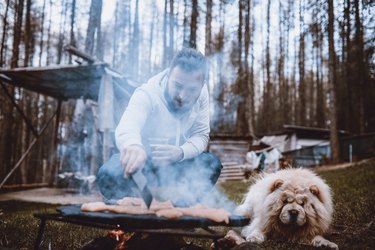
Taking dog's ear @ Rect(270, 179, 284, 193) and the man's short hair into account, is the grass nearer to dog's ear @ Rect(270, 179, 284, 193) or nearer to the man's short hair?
dog's ear @ Rect(270, 179, 284, 193)

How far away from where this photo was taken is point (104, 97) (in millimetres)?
6934

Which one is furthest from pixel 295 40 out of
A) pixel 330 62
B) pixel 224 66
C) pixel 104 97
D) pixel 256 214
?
pixel 256 214

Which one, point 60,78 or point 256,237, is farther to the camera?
point 60,78

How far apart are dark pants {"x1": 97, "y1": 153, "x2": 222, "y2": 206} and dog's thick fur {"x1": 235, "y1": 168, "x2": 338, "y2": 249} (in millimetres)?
634

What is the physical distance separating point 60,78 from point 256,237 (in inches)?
230

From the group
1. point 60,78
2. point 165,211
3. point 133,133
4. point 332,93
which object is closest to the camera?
point 165,211

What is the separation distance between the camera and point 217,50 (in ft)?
69.0

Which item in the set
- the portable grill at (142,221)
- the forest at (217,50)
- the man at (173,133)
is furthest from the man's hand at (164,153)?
the forest at (217,50)

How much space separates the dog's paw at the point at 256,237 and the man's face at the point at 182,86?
1.49 metres

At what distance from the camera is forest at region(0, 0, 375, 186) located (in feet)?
50.2

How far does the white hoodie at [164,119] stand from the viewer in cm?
291

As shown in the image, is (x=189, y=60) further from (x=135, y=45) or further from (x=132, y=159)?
(x=135, y=45)

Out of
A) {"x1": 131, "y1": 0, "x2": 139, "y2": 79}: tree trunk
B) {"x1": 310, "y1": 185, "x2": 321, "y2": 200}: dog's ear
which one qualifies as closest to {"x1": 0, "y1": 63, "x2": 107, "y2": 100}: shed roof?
{"x1": 310, "y1": 185, "x2": 321, "y2": 200}: dog's ear

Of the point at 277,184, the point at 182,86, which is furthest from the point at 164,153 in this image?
the point at 277,184
